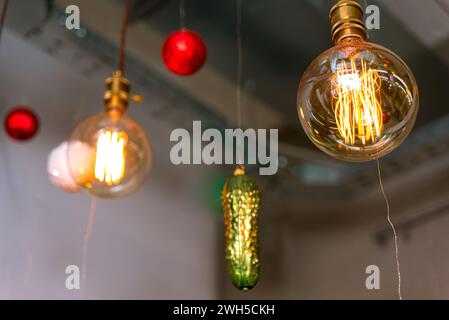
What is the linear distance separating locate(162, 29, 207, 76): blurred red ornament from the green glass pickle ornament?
36 centimetres

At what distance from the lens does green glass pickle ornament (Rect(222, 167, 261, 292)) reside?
1207mm

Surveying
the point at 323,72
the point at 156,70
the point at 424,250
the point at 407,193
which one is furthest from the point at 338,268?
the point at 323,72

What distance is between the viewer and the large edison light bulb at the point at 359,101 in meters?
0.83

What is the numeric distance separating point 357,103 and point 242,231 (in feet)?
1.61

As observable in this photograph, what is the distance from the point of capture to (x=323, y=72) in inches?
33.4

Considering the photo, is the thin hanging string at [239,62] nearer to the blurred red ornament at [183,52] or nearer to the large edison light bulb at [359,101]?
the blurred red ornament at [183,52]

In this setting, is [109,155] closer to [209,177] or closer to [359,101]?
[359,101]

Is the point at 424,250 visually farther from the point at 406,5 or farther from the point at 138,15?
the point at 138,15

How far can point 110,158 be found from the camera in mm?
1229

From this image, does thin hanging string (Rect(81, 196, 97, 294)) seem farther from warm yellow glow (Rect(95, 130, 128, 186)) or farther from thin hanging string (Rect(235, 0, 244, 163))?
warm yellow glow (Rect(95, 130, 128, 186))

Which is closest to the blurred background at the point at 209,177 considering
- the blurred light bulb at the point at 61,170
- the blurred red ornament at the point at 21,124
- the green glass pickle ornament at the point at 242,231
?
the blurred red ornament at the point at 21,124

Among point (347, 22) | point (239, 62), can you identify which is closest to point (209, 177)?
point (239, 62)

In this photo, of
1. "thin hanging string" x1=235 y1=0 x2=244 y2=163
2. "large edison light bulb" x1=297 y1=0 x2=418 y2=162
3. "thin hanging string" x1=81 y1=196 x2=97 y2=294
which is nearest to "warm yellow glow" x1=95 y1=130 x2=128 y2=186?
"large edison light bulb" x1=297 y1=0 x2=418 y2=162

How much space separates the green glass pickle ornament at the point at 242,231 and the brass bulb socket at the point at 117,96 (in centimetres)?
A: 31
